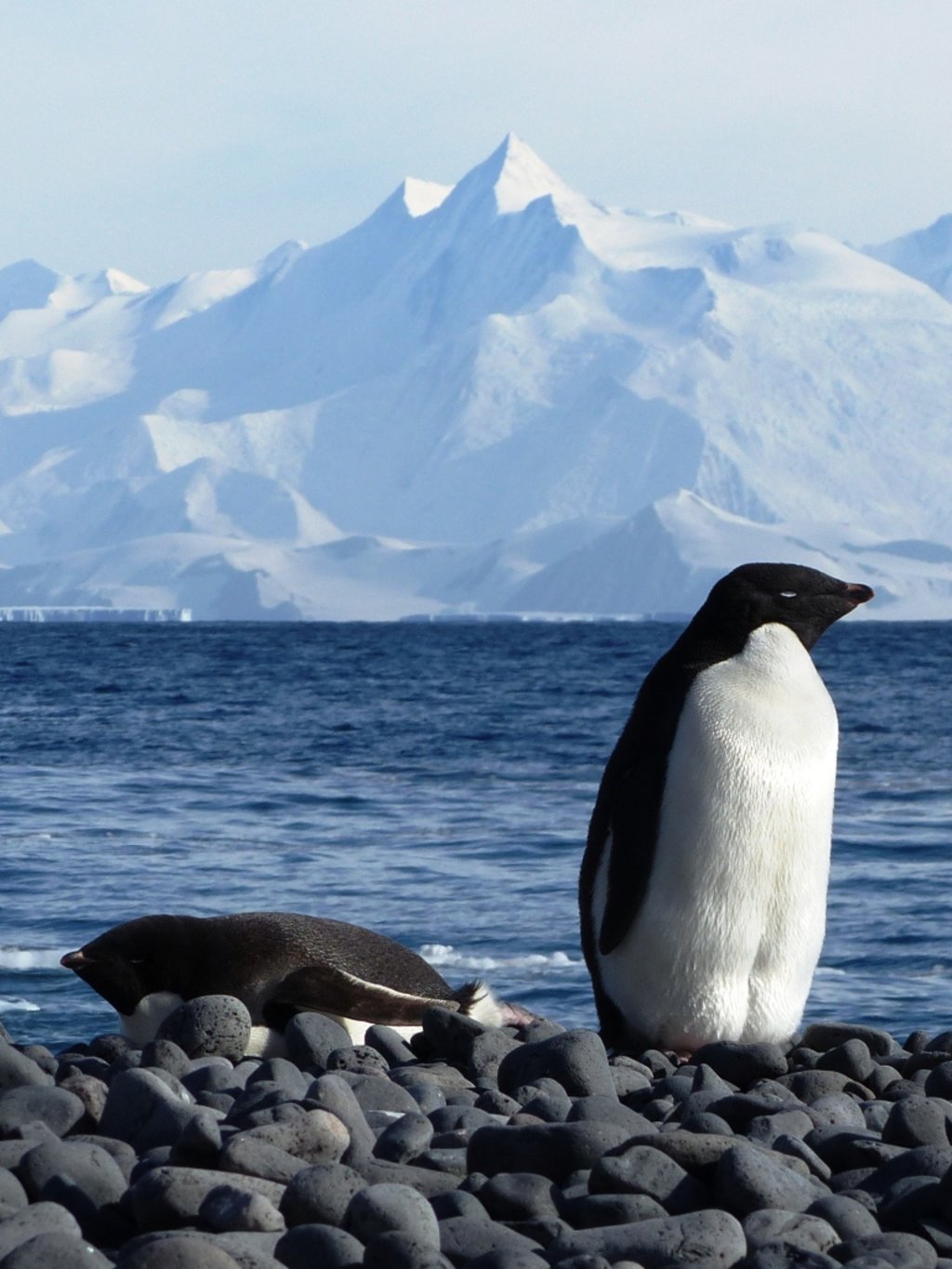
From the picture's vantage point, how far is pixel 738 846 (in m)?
3.94

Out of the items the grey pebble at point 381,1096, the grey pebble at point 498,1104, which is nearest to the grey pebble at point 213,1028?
the grey pebble at point 381,1096

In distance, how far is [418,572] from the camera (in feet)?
440

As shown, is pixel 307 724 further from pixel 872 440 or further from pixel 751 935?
pixel 872 440

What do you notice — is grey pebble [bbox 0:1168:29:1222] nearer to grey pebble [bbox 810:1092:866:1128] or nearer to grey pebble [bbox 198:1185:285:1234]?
grey pebble [bbox 198:1185:285:1234]

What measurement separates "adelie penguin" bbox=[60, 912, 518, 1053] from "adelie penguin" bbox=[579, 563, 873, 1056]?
0.40 metres

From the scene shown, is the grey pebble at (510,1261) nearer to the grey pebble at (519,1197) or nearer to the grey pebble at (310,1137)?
the grey pebble at (519,1197)

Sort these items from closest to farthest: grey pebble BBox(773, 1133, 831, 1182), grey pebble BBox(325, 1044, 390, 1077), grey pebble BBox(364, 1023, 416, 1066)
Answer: grey pebble BBox(773, 1133, 831, 1182) → grey pebble BBox(325, 1044, 390, 1077) → grey pebble BBox(364, 1023, 416, 1066)

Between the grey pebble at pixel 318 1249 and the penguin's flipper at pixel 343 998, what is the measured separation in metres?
1.66

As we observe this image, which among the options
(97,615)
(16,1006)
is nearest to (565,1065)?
(16,1006)

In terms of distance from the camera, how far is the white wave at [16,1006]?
6.46 meters

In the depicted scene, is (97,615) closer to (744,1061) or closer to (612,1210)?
(744,1061)

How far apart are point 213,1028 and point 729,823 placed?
47.9 inches

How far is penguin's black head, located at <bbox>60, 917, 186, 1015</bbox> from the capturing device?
12.5ft

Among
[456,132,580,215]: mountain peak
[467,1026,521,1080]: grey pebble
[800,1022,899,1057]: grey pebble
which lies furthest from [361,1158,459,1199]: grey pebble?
[456,132,580,215]: mountain peak
